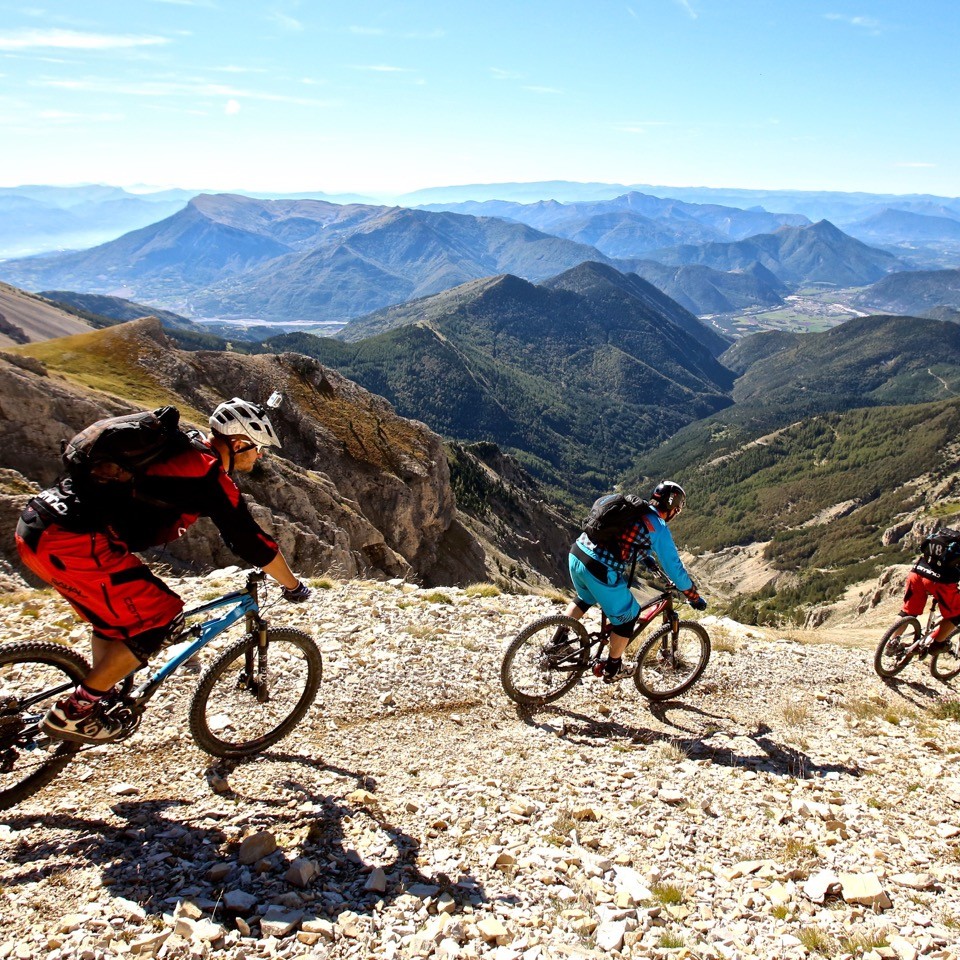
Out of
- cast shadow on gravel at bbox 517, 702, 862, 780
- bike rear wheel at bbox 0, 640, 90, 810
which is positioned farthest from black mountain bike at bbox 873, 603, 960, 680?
bike rear wheel at bbox 0, 640, 90, 810

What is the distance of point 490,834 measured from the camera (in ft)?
19.5

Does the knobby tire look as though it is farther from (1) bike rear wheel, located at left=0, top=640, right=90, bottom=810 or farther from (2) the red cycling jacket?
(1) bike rear wheel, located at left=0, top=640, right=90, bottom=810

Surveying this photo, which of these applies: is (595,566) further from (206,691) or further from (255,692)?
(206,691)

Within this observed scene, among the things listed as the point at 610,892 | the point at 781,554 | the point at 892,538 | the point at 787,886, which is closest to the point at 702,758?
the point at 787,886

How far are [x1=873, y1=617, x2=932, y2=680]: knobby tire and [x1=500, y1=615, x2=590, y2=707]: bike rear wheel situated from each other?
7189 mm

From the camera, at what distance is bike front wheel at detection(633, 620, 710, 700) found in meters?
9.45

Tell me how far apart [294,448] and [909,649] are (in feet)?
123

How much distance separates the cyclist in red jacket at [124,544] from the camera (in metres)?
5.17

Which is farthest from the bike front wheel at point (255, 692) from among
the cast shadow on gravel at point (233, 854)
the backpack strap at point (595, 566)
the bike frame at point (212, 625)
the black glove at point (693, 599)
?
the black glove at point (693, 599)

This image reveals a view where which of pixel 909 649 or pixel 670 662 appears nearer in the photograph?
pixel 670 662

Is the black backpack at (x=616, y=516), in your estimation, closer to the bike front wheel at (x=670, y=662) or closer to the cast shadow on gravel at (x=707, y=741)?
the bike front wheel at (x=670, y=662)

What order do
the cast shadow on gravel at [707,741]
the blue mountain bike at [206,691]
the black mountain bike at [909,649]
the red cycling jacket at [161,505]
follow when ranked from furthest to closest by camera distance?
1. the black mountain bike at [909,649]
2. the cast shadow on gravel at [707,741]
3. the blue mountain bike at [206,691]
4. the red cycling jacket at [161,505]

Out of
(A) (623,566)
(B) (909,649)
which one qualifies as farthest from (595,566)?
(B) (909,649)

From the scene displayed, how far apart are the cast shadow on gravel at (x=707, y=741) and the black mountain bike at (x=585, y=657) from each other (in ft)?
1.18
